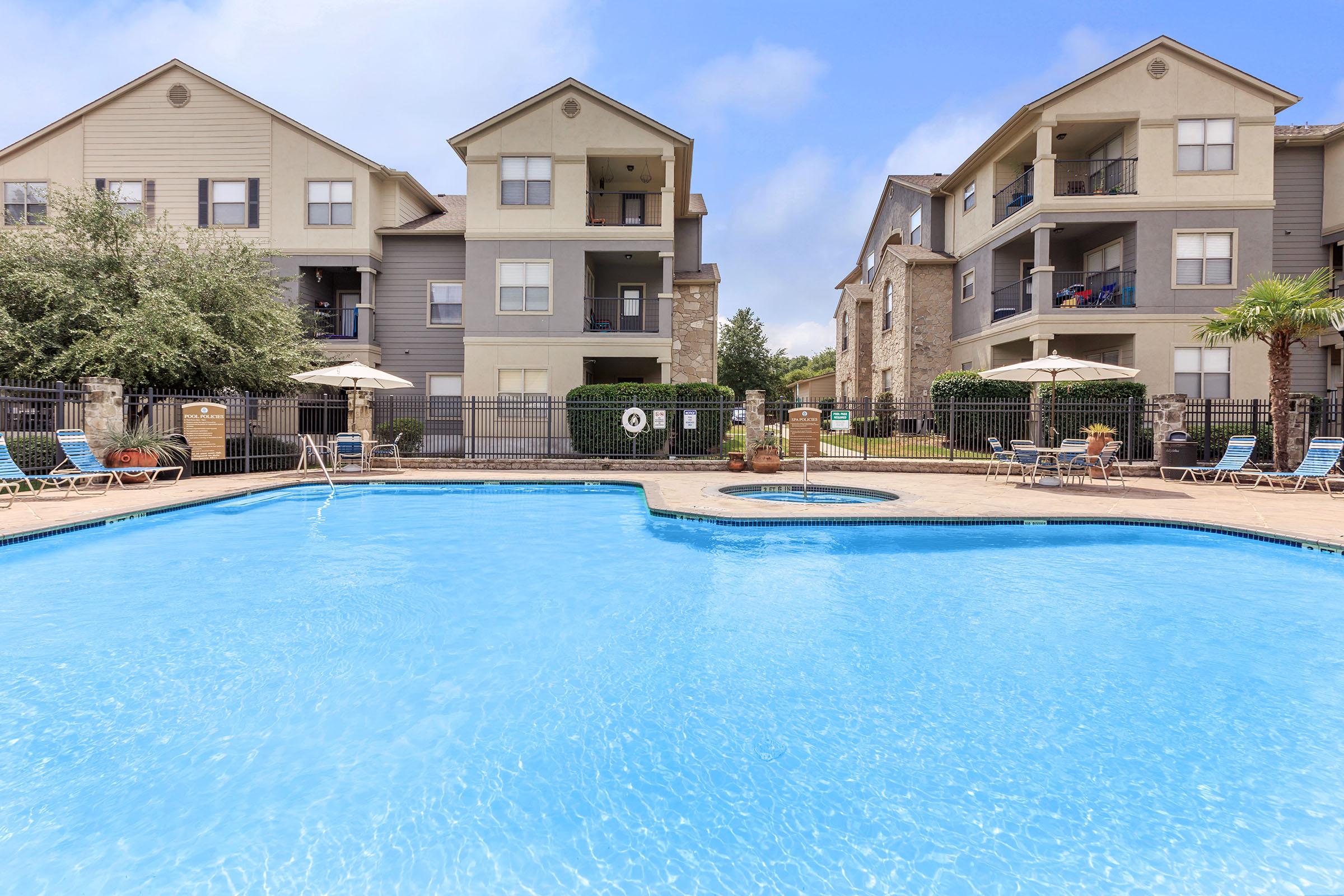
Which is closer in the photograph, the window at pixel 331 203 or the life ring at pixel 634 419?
the life ring at pixel 634 419

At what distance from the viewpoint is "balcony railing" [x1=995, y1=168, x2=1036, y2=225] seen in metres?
20.7

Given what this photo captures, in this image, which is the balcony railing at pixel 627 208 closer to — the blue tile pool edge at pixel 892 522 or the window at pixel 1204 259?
the blue tile pool edge at pixel 892 522

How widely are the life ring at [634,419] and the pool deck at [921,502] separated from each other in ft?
6.15

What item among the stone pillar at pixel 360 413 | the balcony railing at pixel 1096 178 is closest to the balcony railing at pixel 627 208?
the stone pillar at pixel 360 413

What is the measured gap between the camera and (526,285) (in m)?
20.4

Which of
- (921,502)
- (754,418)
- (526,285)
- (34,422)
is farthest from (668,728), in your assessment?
(526,285)

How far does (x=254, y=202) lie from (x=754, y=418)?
18000 mm

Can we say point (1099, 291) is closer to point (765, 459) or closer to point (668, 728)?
point (765, 459)

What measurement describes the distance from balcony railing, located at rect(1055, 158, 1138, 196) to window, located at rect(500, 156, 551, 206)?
1607 cm

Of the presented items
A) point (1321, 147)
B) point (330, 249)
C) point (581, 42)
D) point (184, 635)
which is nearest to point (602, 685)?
point (184, 635)

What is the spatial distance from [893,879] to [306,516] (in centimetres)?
1045

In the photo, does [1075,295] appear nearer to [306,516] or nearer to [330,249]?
[306,516]

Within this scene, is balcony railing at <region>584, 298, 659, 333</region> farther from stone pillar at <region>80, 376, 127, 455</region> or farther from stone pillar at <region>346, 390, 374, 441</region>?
stone pillar at <region>80, 376, 127, 455</region>

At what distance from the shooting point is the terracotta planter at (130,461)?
13.0 m
